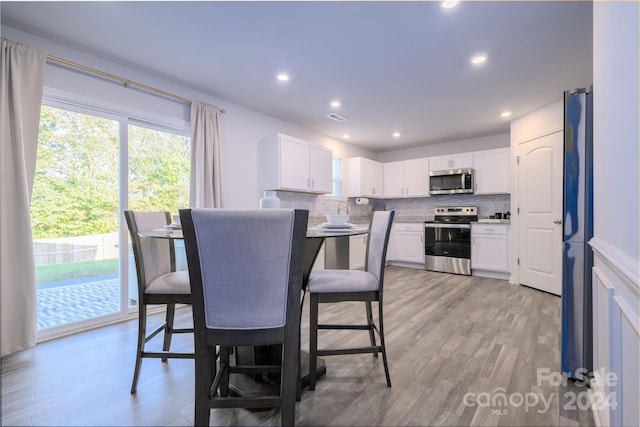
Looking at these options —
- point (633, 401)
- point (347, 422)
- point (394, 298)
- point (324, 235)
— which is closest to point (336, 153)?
point (394, 298)

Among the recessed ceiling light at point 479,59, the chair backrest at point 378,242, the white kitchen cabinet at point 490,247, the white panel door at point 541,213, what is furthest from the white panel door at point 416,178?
the chair backrest at point 378,242

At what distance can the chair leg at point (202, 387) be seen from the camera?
112 cm

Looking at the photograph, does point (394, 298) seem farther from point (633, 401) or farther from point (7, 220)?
point (7, 220)

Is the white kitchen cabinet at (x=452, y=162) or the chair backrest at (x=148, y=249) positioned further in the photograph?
the white kitchen cabinet at (x=452, y=162)

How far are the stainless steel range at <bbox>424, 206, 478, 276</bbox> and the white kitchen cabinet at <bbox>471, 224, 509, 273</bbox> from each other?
0.29ft

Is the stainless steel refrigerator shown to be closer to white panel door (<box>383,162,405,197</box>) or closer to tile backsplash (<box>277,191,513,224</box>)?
tile backsplash (<box>277,191,513,224</box>)

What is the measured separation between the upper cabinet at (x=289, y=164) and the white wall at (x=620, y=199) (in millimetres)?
3160

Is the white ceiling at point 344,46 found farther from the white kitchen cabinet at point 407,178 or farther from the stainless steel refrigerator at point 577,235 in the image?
the white kitchen cabinet at point 407,178

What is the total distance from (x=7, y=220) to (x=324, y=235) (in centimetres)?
240

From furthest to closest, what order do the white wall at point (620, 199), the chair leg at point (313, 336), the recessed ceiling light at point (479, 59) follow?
the recessed ceiling light at point (479, 59), the chair leg at point (313, 336), the white wall at point (620, 199)

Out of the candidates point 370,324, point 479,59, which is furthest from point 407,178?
point 370,324

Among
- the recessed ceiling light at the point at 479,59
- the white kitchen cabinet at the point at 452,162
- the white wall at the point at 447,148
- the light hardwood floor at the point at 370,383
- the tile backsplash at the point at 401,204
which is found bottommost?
the light hardwood floor at the point at 370,383

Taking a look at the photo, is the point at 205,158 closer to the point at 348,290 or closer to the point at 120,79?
the point at 120,79

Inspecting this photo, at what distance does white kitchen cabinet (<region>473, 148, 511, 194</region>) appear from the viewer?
15.2 ft
